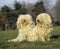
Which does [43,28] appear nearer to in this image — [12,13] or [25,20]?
[25,20]

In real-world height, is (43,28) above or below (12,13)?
below

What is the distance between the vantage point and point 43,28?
1535cm

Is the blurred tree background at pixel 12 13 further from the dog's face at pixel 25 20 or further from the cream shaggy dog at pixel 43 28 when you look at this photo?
the cream shaggy dog at pixel 43 28

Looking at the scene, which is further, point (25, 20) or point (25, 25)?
point (25, 25)

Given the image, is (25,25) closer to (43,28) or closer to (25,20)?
(25,20)

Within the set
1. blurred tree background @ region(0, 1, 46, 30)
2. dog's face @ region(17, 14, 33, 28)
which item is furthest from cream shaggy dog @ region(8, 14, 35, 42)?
blurred tree background @ region(0, 1, 46, 30)

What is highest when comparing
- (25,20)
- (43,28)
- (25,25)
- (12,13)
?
(12,13)

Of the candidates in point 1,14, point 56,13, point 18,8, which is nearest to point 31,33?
point 1,14

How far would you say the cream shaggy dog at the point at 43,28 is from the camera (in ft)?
50.3

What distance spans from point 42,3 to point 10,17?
6.57 meters

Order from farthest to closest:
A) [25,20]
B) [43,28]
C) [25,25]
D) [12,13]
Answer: [12,13] < [25,25] < [25,20] < [43,28]

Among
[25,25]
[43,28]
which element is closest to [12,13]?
[25,25]

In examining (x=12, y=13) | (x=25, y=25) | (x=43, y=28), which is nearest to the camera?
(x=43, y=28)

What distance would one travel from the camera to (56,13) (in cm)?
7400
